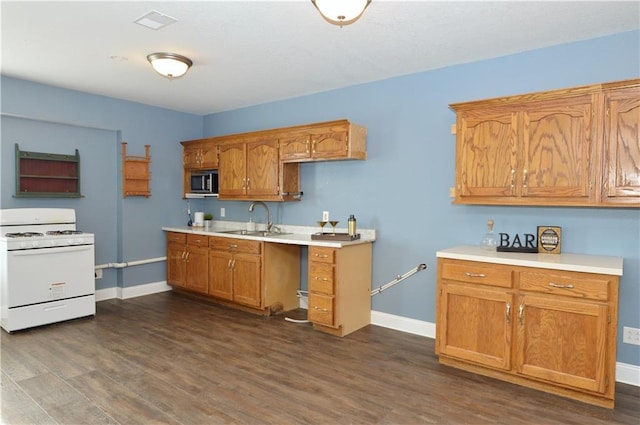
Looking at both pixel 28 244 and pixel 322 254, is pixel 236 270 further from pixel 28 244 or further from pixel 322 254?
pixel 28 244

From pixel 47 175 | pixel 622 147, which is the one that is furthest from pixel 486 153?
pixel 47 175

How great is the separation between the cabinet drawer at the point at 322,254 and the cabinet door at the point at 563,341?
1.64m

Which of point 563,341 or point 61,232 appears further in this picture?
point 61,232

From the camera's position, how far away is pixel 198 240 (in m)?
5.00

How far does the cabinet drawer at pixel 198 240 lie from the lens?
4906mm

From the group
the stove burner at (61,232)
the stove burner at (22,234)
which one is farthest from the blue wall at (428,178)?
the stove burner at (22,234)

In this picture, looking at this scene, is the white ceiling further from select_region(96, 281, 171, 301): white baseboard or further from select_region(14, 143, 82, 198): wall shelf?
select_region(96, 281, 171, 301): white baseboard

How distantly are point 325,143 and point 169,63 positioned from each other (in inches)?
64.0

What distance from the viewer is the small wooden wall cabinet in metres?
2.51

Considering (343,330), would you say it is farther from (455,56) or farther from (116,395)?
(455,56)

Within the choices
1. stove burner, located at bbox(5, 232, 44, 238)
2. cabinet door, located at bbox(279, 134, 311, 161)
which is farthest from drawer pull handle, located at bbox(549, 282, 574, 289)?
stove burner, located at bbox(5, 232, 44, 238)

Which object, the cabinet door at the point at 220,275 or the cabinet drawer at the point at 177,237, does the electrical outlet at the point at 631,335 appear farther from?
the cabinet drawer at the point at 177,237

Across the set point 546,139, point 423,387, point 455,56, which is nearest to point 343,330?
point 423,387

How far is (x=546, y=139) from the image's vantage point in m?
2.88
